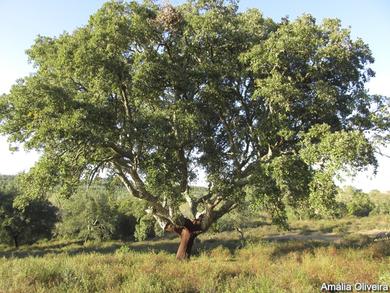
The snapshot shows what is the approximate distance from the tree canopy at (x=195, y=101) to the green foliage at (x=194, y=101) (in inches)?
2.3

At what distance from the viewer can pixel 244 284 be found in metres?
10.2

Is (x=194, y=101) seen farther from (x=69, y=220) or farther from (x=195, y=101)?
(x=69, y=220)

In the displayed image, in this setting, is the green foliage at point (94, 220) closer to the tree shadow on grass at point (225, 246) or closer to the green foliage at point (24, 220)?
the green foliage at point (24, 220)

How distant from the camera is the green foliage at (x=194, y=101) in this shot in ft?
50.1

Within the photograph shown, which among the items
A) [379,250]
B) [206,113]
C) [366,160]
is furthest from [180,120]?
[379,250]

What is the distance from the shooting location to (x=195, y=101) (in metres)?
18.2

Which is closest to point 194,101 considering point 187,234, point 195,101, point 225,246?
point 195,101

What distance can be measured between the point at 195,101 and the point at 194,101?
0.09 m

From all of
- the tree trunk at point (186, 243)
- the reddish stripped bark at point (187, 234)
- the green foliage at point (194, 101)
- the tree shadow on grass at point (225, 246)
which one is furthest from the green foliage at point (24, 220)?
the green foliage at point (194, 101)

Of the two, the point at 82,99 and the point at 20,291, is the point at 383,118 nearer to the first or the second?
the point at 82,99

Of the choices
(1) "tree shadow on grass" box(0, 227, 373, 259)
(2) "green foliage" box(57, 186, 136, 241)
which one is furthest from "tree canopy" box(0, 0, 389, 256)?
(2) "green foliage" box(57, 186, 136, 241)

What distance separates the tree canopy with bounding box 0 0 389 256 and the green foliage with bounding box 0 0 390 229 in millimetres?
58

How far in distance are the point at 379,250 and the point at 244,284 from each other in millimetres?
11453

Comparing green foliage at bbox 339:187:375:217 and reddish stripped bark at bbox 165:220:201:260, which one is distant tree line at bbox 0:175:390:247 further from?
green foliage at bbox 339:187:375:217
